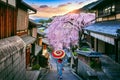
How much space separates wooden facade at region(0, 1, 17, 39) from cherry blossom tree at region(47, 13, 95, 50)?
26.7 metres

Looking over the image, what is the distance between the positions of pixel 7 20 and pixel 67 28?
3306cm

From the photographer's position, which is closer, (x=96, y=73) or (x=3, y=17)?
(x=3, y=17)

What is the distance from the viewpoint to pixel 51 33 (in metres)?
49.7

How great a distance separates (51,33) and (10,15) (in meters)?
36.5

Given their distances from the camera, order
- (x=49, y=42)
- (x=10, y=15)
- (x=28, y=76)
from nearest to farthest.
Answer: (x=10, y=15) < (x=28, y=76) < (x=49, y=42)

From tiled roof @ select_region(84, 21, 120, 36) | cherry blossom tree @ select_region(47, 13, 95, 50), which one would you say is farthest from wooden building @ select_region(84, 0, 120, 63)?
cherry blossom tree @ select_region(47, 13, 95, 50)

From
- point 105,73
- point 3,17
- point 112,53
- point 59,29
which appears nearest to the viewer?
point 3,17

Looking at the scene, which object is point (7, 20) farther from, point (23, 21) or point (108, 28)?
point (23, 21)

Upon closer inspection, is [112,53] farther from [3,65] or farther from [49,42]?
[49,42]

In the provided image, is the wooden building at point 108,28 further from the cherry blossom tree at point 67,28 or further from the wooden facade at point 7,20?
the cherry blossom tree at point 67,28

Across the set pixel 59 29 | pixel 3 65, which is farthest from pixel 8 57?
pixel 59 29

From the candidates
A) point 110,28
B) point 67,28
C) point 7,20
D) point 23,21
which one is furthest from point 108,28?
point 67,28

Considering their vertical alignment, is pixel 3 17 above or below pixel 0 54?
above

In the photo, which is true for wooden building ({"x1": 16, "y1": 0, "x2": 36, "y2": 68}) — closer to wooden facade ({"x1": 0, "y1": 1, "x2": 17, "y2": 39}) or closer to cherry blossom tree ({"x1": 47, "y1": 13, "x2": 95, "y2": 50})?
wooden facade ({"x1": 0, "y1": 1, "x2": 17, "y2": 39})
